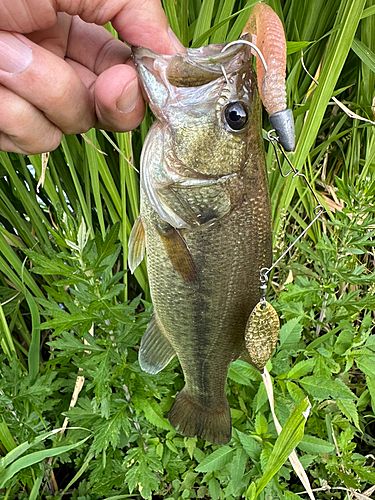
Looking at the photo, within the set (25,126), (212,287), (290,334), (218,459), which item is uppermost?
(25,126)

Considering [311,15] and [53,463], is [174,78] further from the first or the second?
[53,463]

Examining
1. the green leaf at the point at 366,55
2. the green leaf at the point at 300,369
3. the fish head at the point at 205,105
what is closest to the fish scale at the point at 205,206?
the fish head at the point at 205,105

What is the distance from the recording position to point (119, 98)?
0.89 meters

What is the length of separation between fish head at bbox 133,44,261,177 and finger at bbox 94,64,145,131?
39 mm

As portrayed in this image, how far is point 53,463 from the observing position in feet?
4.87

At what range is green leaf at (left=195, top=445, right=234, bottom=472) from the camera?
4.23 feet

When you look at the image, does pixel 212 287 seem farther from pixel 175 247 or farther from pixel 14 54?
pixel 14 54

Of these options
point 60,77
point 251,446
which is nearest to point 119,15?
point 60,77

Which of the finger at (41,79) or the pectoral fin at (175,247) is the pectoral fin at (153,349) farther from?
the finger at (41,79)

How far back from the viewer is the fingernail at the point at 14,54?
90 centimetres

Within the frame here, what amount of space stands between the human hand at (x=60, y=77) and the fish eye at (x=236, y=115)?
13 cm

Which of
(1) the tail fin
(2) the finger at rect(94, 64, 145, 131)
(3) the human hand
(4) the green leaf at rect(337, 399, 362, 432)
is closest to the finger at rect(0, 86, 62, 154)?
(3) the human hand

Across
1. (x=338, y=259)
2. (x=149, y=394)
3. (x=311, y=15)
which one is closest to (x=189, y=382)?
(x=149, y=394)

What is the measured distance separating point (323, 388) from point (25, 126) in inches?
31.6
